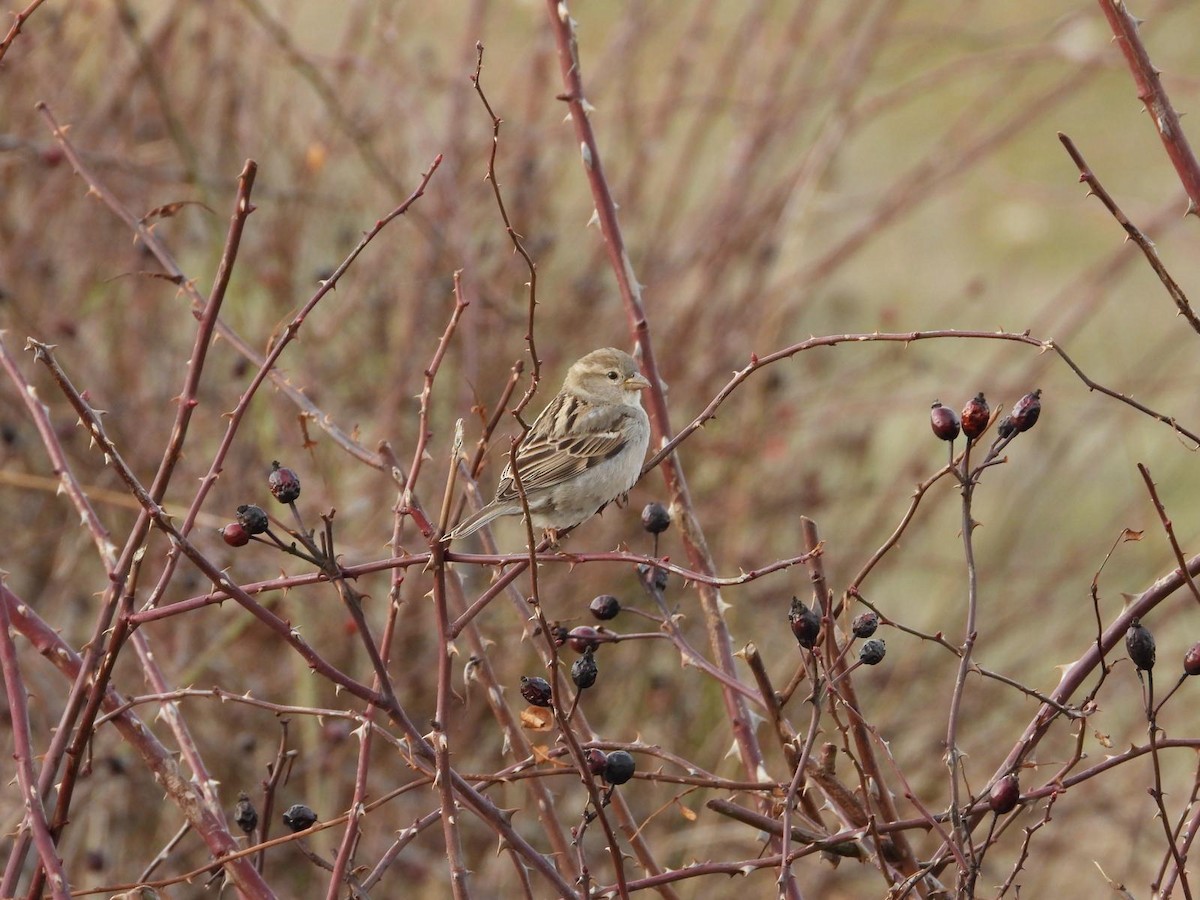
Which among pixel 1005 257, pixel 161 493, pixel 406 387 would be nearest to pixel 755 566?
pixel 406 387

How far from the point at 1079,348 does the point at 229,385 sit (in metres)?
8.14

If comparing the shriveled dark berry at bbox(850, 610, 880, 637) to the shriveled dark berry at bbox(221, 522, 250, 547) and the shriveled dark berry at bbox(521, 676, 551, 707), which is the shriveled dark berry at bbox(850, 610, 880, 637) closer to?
the shriveled dark berry at bbox(521, 676, 551, 707)

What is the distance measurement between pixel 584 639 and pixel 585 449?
2.22 m

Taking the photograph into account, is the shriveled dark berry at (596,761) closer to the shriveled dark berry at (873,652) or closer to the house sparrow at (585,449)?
the shriveled dark berry at (873,652)

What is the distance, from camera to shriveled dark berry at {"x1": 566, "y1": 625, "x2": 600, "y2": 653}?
2.41 meters

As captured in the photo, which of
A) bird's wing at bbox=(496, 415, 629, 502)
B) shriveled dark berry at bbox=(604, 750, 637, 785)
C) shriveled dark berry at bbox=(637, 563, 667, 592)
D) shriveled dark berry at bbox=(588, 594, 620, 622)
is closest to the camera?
shriveled dark berry at bbox=(604, 750, 637, 785)

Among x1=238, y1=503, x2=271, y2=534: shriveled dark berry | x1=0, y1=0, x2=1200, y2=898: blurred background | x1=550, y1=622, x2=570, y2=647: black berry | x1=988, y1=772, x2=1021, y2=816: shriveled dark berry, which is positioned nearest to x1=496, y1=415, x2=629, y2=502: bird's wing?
x1=0, y1=0, x2=1200, y2=898: blurred background

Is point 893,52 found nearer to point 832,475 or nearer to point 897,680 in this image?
point 832,475

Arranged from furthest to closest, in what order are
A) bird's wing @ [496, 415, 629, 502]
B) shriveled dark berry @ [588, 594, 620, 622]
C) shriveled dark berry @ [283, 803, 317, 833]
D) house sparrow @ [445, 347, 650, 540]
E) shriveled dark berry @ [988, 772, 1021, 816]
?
bird's wing @ [496, 415, 629, 502] → house sparrow @ [445, 347, 650, 540] → shriveled dark berry @ [588, 594, 620, 622] → shriveled dark berry @ [283, 803, 317, 833] → shriveled dark berry @ [988, 772, 1021, 816]

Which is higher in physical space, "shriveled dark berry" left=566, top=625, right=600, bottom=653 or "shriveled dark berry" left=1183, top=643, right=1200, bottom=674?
"shriveled dark berry" left=566, top=625, right=600, bottom=653

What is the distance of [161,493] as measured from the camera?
229 cm

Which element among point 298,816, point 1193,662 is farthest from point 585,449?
point 1193,662

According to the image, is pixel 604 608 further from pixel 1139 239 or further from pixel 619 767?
pixel 1139 239

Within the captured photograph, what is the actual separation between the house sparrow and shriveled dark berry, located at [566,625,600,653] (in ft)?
5.49
